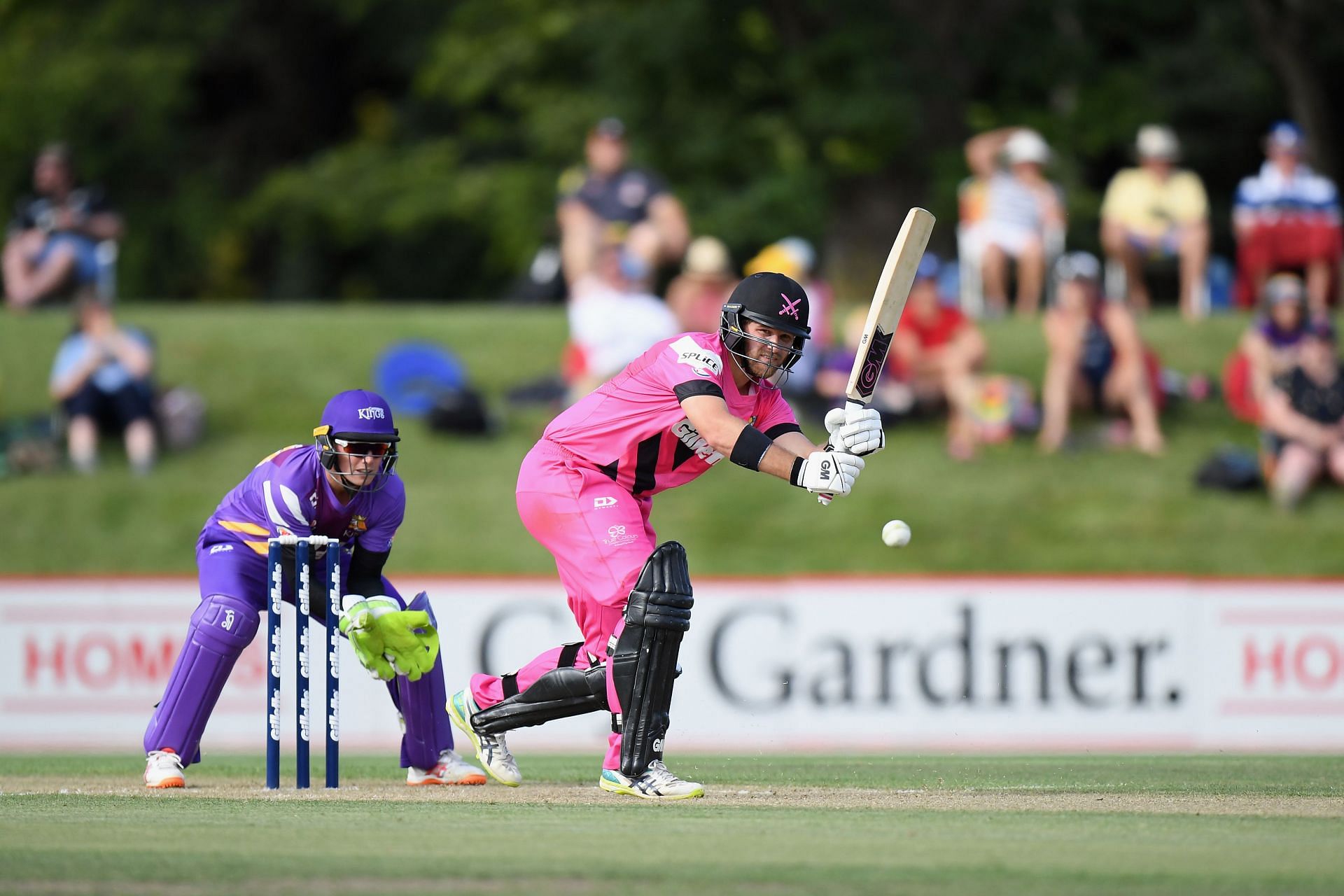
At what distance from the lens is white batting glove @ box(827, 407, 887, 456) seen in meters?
6.30

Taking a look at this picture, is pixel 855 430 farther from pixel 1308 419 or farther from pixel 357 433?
pixel 1308 419

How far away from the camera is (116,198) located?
26516 mm

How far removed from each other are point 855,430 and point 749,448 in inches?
14.1

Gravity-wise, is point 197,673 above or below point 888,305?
below

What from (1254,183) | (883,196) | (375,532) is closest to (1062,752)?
(375,532)

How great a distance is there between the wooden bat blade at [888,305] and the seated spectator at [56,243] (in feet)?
38.7

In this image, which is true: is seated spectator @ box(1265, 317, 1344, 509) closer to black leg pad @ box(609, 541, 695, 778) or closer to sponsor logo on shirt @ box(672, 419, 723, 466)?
sponsor logo on shirt @ box(672, 419, 723, 466)

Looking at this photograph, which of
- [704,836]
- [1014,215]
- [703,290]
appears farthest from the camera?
[1014,215]

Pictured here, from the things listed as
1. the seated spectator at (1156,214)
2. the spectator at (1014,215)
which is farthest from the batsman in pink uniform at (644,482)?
the seated spectator at (1156,214)

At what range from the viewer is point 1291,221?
1666 cm

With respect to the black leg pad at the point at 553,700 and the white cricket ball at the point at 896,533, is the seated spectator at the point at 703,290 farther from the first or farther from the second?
the white cricket ball at the point at 896,533

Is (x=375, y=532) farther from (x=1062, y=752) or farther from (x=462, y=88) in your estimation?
(x=462, y=88)

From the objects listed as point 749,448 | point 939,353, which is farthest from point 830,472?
point 939,353

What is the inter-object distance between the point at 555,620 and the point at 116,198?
54.4 feet
